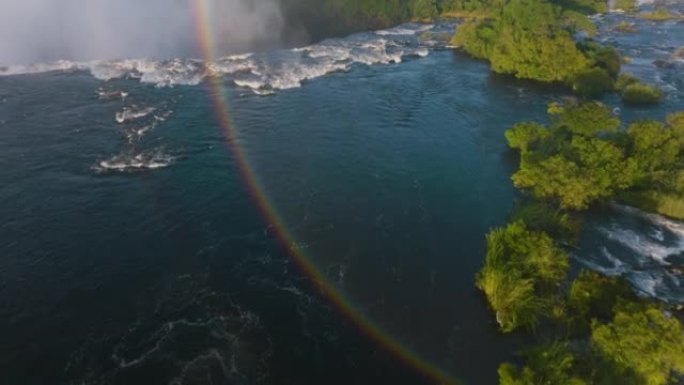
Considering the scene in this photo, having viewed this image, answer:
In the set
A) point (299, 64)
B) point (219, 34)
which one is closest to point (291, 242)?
point (299, 64)

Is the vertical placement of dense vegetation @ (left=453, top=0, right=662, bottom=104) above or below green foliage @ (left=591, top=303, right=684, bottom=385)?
above

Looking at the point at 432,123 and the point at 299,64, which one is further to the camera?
the point at 299,64

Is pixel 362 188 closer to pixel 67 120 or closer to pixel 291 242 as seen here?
pixel 291 242

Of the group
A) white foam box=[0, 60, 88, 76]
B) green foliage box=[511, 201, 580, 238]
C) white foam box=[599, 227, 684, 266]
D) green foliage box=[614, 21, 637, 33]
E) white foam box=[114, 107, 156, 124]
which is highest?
white foam box=[0, 60, 88, 76]

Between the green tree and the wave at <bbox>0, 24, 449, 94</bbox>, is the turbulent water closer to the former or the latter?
the wave at <bbox>0, 24, 449, 94</bbox>

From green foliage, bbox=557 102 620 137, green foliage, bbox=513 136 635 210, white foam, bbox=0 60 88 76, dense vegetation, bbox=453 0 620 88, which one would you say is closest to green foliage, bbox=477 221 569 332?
green foliage, bbox=513 136 635 210

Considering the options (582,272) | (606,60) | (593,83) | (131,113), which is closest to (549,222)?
(582,272)

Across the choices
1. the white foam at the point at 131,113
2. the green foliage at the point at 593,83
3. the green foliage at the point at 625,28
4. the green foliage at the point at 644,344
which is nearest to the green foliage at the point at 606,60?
the green foliage at the point at 593,83
